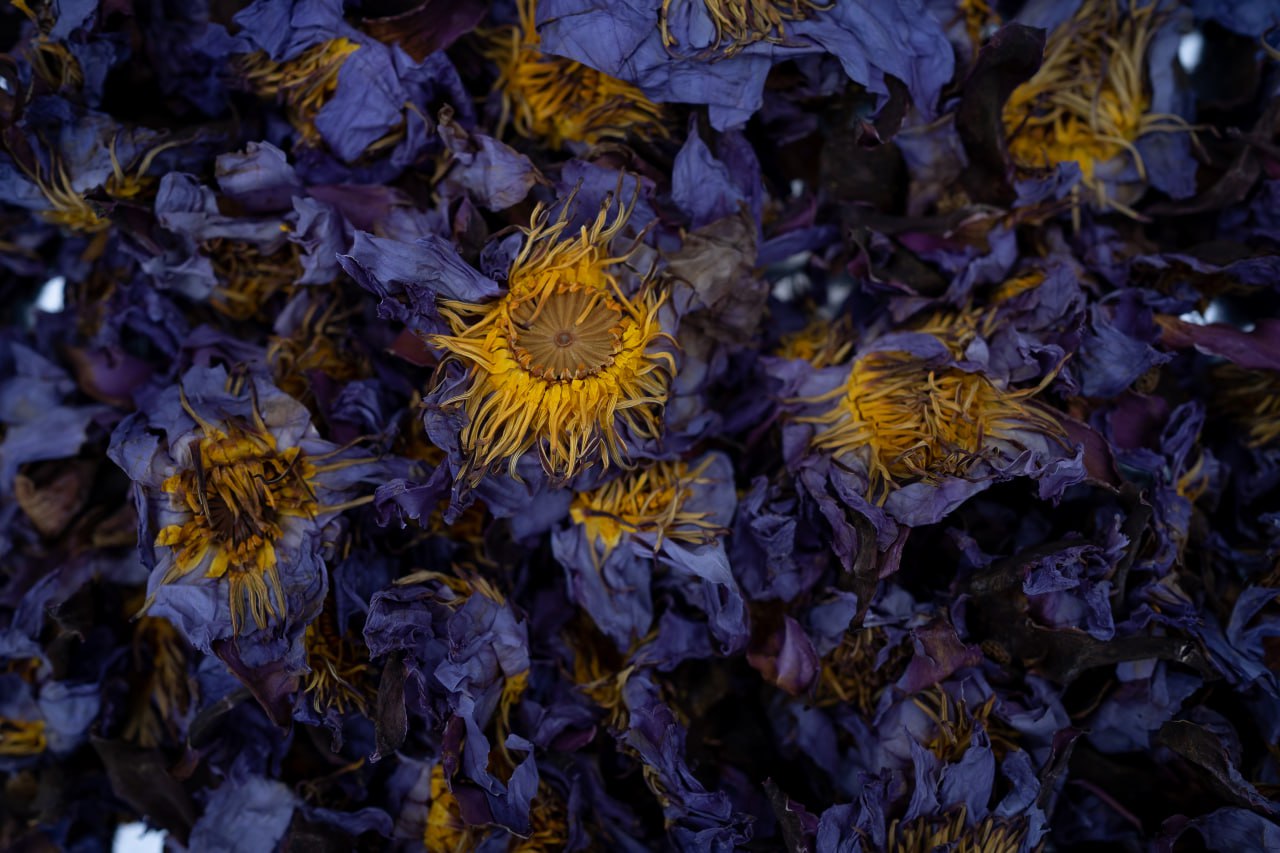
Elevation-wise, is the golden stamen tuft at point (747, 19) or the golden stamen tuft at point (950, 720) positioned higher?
the golden stamen tuft at point (747, 19)

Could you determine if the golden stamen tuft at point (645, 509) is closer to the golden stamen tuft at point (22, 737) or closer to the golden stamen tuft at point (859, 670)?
the golden stamen tuft at point (859, 670)

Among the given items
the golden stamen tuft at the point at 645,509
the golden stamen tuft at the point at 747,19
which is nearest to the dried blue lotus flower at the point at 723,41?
the golden stamen tuft at the point at 747,19

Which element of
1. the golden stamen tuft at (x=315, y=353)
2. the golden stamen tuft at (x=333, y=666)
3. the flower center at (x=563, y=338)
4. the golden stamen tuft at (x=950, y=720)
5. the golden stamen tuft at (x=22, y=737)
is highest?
the flower center at (x=563, y=338)

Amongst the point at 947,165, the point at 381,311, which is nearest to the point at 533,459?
the point at 381,311

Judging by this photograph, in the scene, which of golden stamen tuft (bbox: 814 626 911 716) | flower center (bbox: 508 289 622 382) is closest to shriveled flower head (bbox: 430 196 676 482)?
flower center (bbox: 508 289 622 382)

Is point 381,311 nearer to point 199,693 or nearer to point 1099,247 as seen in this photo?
point 199,693

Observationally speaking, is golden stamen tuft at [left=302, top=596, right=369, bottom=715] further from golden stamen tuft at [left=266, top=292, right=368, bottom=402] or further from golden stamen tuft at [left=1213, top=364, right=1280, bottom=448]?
golden stamen tuft at [left=1213, top=364, right=1280, bottom=448]
